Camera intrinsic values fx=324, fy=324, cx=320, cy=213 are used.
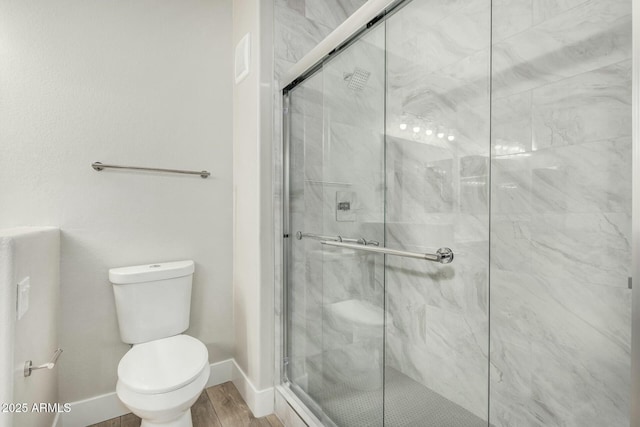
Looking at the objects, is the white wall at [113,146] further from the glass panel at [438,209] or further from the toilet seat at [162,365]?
the glass panel at [438,209]

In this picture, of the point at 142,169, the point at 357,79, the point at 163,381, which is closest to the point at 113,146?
the point at 142,169

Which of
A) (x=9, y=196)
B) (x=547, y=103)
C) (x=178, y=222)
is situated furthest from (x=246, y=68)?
(x=547, y=103)

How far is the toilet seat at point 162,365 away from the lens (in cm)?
128

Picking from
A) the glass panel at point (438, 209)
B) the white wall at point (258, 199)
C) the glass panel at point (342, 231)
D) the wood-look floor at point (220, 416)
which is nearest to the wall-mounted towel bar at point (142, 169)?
the white wall at point (258, 199)

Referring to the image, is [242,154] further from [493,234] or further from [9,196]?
[493,234]

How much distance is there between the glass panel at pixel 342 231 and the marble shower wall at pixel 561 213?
0.53 m

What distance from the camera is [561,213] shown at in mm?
1236

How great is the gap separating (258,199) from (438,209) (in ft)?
2.98

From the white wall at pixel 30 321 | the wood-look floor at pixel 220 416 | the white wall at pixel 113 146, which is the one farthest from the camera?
the wood-look floor at pixel 220 416

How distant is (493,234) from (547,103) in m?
0.55

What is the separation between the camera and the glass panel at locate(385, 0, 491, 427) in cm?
133

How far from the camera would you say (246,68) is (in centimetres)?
184

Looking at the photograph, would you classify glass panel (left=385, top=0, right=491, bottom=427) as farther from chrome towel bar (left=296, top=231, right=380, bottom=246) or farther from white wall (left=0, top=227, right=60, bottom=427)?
white wall (left=0, top=227, right=60, bottom=427)

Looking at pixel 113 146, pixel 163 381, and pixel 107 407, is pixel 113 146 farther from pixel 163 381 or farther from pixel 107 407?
pixel 107 407
